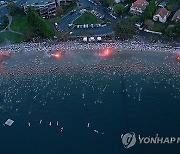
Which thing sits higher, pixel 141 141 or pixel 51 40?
pixel 51 40

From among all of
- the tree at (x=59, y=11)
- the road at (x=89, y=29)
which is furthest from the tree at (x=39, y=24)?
the tree at (x=59, y=11)

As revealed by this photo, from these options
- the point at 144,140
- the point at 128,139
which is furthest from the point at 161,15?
the point at 128,139

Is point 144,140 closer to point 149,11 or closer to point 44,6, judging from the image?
point 149,11

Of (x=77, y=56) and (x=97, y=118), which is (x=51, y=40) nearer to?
(x=77, y=56)

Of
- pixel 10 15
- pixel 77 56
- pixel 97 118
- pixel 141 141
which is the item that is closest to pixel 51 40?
pixel 77 56

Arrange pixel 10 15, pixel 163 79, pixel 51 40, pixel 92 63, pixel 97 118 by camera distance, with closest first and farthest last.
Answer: pixel 97 118 → pixel 163 79 → pixel 92 63 → pixel 51 40 → pixel 10 15

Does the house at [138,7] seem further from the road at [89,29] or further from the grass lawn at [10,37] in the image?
the grass lawn at [10,37]

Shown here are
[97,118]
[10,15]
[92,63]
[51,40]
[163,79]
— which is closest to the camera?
[97,118]
